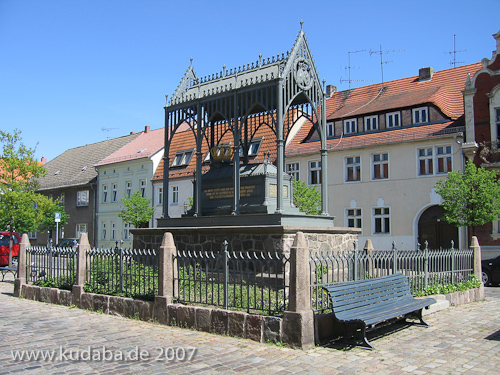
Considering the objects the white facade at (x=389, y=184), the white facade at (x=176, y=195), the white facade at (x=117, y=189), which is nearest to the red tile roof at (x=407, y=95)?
the white facade at (x=389, y=184)

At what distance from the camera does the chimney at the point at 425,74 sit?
3023 centimetres

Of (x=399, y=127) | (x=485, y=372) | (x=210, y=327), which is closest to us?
(x=485, y=372)

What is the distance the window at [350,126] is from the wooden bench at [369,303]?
2115 cm

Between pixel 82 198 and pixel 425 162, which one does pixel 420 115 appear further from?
pixel 82 198

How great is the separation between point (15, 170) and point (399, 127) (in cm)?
2055

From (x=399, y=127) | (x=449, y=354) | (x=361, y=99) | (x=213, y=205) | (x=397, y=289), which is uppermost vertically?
(x=361, y=99)

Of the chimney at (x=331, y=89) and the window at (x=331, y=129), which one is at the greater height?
the chimney at (x=331, y=89)

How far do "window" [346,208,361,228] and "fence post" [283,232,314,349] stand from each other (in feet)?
70.2

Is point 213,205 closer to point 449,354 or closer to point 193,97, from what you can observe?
point 193,97

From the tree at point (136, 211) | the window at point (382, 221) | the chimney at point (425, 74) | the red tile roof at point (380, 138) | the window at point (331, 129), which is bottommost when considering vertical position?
the window at point (382, 221)

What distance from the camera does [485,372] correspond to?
599cm

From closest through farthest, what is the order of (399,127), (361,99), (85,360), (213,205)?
(85,360)
(213,205)
(399,127)
(361,99)

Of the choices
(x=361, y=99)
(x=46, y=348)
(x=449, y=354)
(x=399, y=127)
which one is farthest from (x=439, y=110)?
(x=46, y=348)

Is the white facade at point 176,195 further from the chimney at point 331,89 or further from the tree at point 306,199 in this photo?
the chimney at point 331,89
